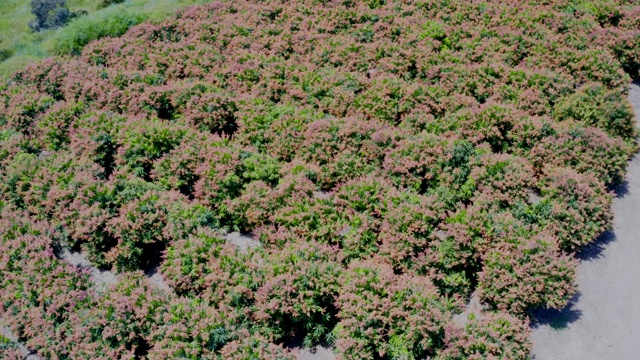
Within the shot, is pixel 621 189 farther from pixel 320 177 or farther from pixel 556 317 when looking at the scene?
pixel 320 177

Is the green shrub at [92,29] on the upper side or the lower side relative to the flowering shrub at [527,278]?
upper

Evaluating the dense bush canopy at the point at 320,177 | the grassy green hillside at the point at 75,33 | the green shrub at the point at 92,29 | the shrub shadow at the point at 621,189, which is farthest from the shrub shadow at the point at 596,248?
the green shrub at the point at 92,29

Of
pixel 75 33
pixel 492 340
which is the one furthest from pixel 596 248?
pixel 75 33

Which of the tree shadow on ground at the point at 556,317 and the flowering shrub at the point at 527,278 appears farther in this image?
the tree shadow on ground at the point at 556,317

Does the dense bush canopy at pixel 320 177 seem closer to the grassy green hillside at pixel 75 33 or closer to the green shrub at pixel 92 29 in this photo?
the green shrub at pixel 92 29

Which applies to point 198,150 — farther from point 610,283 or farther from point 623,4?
point 623,4

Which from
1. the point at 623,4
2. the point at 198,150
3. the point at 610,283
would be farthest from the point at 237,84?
the point at 623,4
